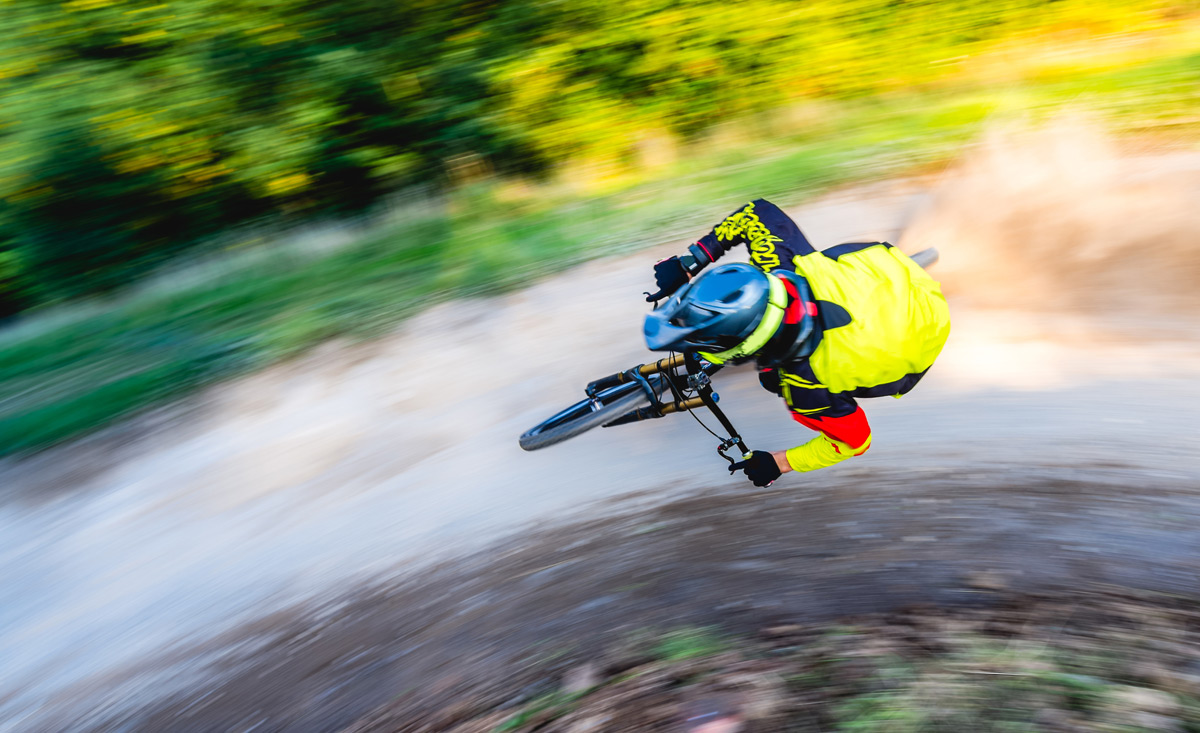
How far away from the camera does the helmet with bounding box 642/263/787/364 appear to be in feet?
9.16

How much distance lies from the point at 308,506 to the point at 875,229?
5.14 m

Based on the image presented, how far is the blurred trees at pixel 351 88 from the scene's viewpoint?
6641 mm

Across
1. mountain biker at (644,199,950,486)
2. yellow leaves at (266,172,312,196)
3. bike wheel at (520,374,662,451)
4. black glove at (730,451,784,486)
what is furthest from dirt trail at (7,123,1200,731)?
yellow leaves at (266,172,312,196)

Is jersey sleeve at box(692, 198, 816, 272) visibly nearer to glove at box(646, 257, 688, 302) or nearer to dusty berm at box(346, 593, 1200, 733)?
glove at box(646, 257, 688, 302)

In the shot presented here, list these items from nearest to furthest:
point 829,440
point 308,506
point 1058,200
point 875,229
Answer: point 829,440, point 308,506, point 1058,200, point 875,229

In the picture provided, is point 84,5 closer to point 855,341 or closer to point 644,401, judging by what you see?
point 644,401

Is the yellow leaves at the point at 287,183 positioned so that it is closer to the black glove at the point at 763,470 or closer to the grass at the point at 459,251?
the grass at the point at 459,251

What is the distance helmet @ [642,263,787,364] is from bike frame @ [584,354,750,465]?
2.31 ft

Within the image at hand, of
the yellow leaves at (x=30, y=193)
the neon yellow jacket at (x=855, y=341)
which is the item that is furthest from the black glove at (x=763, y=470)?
the yellow leaves at (x=30, y=193)

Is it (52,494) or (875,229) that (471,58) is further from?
(52,494)

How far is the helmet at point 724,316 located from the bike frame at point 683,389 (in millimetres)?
705

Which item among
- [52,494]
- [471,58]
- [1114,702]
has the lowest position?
[1114,702]

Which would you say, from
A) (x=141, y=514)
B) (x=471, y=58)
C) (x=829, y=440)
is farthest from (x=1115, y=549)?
(x=471, y=58)

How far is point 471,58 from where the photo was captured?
7617 mm
